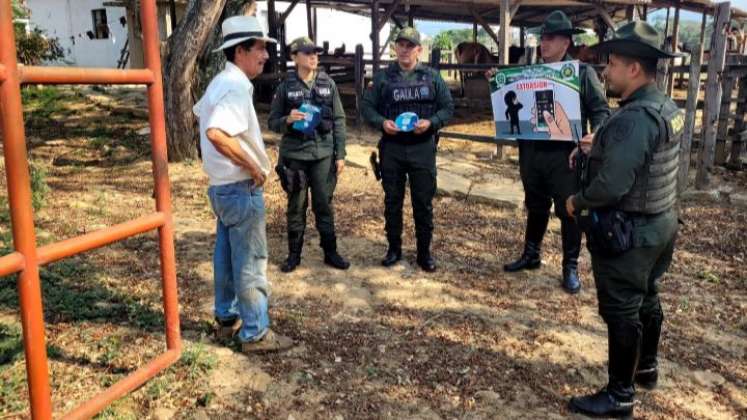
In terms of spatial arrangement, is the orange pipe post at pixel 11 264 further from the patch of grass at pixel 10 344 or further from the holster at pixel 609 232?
the holster at pixel 609 232

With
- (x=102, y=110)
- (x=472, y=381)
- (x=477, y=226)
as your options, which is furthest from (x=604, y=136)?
(x=102, y=110)

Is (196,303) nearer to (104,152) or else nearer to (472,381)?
(472,381)

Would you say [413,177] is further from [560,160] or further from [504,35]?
[504,35]

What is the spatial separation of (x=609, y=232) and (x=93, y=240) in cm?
217

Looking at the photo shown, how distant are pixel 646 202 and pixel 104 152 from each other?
812 centimetres

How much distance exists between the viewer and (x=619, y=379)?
9.37 ft

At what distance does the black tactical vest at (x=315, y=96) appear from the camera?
4.44 m

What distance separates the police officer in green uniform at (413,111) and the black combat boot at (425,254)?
0.36 feet

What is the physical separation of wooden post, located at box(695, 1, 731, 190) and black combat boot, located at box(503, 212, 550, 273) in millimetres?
3345

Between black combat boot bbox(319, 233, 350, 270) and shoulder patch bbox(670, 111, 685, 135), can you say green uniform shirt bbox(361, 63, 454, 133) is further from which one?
shoulder patch bbox(670, 111, 685, 135)

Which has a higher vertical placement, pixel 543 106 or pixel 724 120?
pixel 543 106

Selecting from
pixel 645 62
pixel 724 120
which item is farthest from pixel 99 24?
pixel 645 62

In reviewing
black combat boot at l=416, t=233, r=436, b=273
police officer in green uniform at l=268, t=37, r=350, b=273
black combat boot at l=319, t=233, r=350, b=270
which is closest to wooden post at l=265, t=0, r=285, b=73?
police officer in green uniform at l=268, t=37, r=350, b=273

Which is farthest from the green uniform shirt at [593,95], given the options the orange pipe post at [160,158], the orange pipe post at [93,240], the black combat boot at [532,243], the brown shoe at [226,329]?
the orange pipe post at [93,240]
